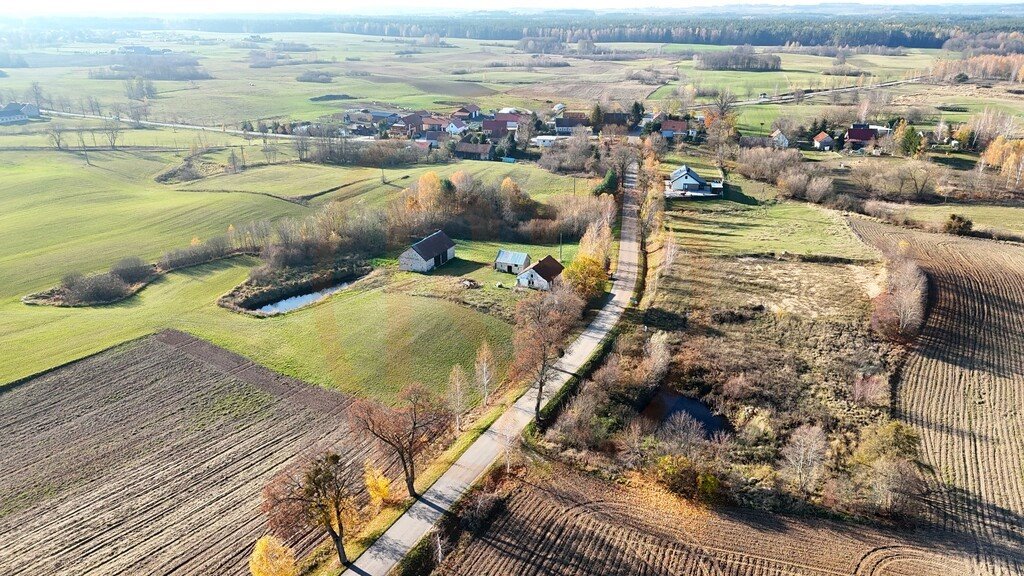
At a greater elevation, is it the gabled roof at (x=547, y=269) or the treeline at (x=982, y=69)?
the treeline at (x=982, y=69)

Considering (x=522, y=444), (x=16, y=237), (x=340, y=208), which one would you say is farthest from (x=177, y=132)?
(x=522, y=444)

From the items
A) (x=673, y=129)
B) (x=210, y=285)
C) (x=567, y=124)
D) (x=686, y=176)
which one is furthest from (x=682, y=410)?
(x=567, y=124)

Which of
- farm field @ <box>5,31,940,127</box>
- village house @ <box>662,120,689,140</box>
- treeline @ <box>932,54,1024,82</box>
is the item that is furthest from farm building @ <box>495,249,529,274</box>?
treeline @ <box>932,54,1024,82</box>

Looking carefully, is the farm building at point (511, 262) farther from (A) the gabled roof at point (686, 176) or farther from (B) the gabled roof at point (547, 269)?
(A) the gabled roof at point (686, 176)

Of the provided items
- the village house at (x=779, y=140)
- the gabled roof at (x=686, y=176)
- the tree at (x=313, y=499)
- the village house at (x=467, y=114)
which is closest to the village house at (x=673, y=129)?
the village house at (x=779, y=140)

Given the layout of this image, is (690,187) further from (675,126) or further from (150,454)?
(150,454)

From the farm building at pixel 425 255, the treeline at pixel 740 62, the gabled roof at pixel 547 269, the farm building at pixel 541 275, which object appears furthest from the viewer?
the treeline at pixel 740 62

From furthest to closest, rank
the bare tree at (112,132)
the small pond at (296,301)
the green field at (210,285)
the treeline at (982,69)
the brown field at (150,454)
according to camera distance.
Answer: the treeline at (982,69) < the bare tree at (112,132) < the small pond at (296,301) < the green field at (210,285) < the brown field at (150,454)
